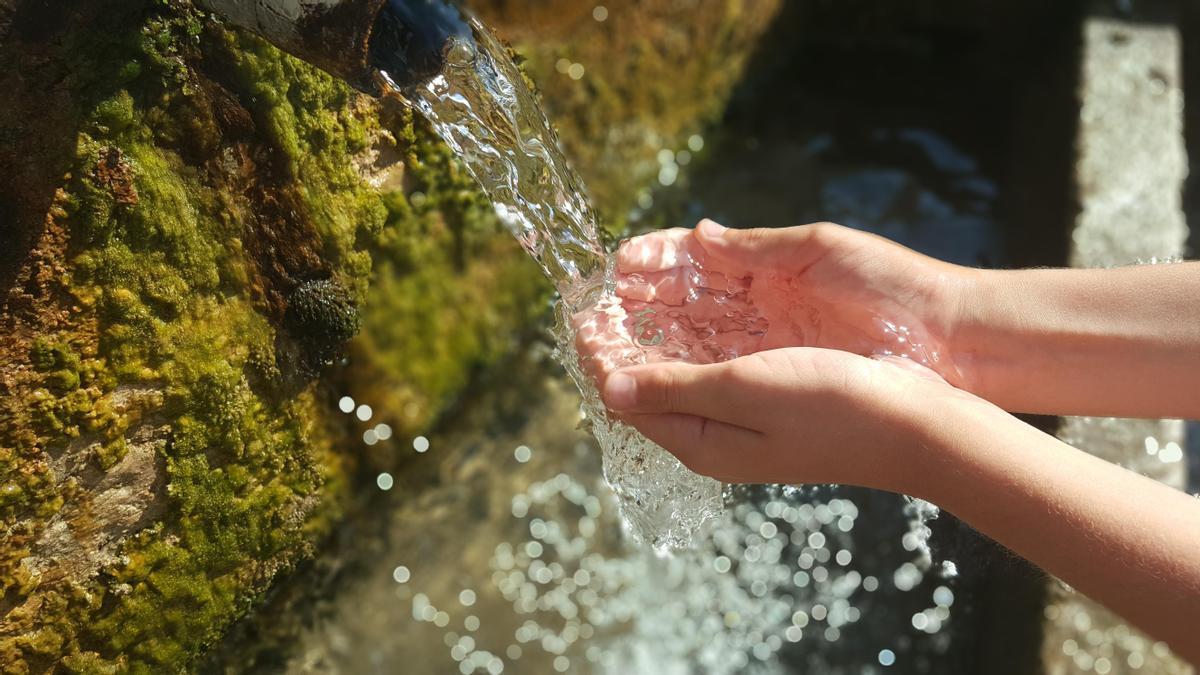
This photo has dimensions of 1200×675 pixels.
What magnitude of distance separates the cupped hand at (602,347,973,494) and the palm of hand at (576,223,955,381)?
222mm

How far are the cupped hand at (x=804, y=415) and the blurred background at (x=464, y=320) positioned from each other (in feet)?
1.10

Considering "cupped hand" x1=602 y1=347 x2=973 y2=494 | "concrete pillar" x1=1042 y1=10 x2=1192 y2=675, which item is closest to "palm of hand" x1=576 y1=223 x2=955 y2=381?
"cupped hand" x1=602 y1=347 x2=973 y2=494

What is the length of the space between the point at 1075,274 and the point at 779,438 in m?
0.76

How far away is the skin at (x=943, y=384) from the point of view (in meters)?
1.38

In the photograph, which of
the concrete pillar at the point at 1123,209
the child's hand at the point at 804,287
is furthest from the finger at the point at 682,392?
the concrete pillar at the point at 1123,209

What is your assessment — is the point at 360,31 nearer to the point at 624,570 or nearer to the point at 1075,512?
the point at 1075,512

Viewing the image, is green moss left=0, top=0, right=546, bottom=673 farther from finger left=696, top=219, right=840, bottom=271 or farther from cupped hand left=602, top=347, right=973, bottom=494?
cupped hand left=602, top=347, right=973, bottom=494

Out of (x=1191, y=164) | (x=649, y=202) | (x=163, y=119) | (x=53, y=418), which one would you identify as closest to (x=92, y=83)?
(x=163, y=119)

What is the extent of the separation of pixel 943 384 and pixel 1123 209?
1.65 m

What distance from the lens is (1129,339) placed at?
5.70 feet

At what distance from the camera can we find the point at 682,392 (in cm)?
169

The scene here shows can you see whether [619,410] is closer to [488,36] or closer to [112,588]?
[488,36]

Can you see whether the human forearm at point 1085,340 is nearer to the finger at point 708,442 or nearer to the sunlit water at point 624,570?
the sunlit water at point 624,570

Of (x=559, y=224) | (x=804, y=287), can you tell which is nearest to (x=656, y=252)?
(x=559, y=224)
